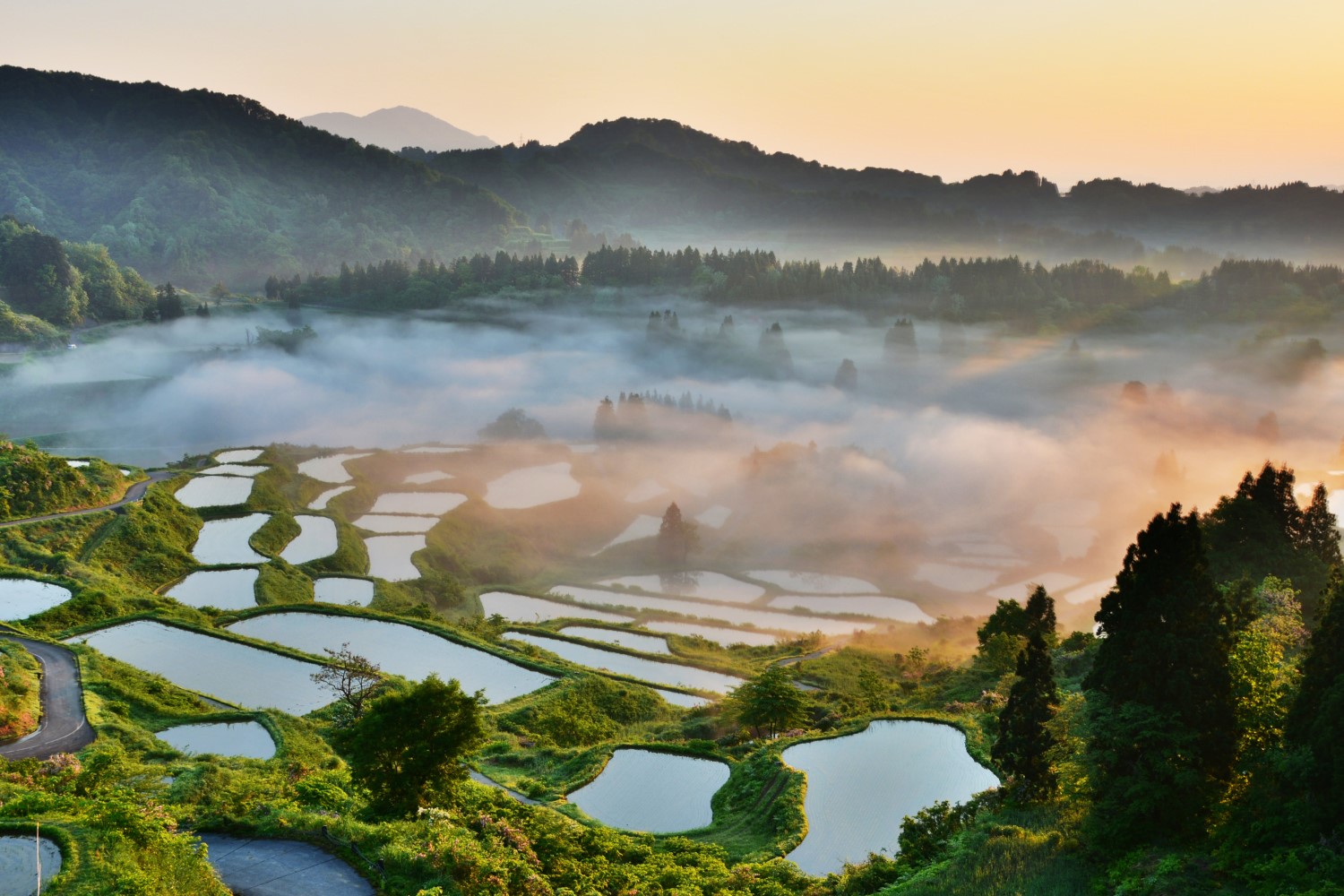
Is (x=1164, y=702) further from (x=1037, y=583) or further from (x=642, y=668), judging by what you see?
(x=1037, y=583)

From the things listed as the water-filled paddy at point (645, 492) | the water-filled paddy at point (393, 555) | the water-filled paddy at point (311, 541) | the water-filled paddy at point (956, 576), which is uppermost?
the water-filled paddy at point (311, 541)

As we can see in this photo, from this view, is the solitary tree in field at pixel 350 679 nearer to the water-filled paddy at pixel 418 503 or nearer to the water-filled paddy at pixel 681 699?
the water-filled paddy at pixel 681 699

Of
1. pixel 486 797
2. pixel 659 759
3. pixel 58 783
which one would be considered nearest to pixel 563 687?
pixel 659 759

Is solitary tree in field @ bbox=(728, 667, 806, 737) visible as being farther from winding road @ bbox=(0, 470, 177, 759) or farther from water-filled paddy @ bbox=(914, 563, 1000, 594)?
water-filled paddy @ bbox=(914, 563, 1000, 594)

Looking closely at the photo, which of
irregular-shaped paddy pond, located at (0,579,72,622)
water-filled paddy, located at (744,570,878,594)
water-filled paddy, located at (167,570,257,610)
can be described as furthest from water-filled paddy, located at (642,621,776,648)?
irregular-shaped paddy pond, located at (0,579,72,622)

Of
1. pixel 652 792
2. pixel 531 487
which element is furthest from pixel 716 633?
pixel 531 487

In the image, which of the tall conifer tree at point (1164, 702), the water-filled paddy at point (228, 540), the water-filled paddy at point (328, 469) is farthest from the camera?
the water-filled paddy at point (328, 469)

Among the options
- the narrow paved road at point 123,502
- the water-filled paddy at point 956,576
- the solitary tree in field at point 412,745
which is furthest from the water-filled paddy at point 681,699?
the water-filled paddy at point 956,576

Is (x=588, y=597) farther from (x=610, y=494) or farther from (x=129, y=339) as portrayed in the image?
(x=129, y=339)
